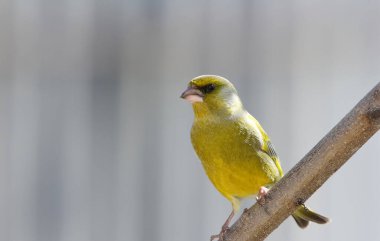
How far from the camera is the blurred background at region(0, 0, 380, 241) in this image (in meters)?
5.68

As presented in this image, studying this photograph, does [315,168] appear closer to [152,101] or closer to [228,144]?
[228,144]

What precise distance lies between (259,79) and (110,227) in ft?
4.94

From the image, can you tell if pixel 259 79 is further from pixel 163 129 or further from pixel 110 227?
pixel 110 227

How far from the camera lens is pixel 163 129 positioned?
5.89 metres

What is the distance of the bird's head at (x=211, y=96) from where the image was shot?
3270 millimetres

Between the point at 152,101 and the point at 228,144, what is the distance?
9.46 ft

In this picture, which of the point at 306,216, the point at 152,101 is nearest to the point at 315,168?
the point at 306,216

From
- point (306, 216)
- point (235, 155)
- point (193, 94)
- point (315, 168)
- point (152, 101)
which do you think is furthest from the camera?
point (152, 101)

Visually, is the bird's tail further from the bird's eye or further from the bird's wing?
the bird's eye

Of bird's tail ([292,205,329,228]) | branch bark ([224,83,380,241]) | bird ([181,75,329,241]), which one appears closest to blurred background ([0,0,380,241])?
bird's tail ([292,205,329,228])

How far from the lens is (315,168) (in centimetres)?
220

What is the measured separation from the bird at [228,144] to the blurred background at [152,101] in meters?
2.33

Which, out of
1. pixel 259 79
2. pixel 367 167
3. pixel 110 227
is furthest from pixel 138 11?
pixel 367 167

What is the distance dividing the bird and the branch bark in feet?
2.26
